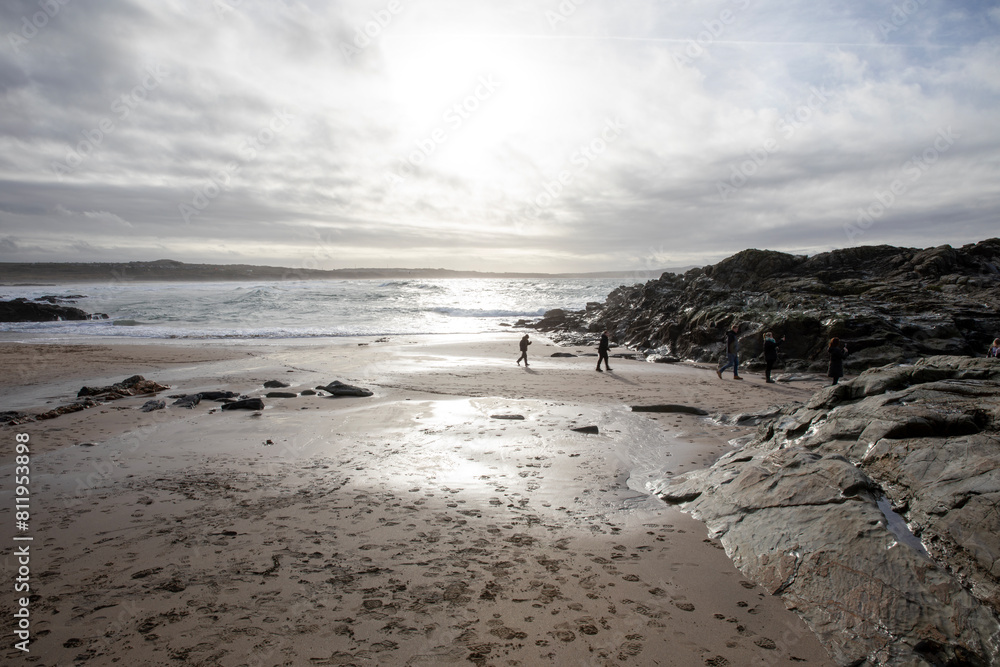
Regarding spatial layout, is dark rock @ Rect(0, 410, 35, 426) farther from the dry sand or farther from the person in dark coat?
the person in dark coat

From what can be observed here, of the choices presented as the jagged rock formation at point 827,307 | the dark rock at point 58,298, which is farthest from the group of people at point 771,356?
the dark rock at point 58,298

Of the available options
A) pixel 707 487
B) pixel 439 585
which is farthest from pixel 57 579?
pixel 707 487

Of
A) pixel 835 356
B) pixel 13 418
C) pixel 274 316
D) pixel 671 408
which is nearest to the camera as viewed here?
pixel 13 418

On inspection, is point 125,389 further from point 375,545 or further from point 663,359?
point 663,359

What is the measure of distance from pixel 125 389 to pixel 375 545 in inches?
399

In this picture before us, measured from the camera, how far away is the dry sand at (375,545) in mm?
3152

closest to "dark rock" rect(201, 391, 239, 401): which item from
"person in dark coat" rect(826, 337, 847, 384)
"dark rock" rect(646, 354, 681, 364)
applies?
"person in dark coat" rect(826, 337, 847, 384)

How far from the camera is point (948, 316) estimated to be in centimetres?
1627

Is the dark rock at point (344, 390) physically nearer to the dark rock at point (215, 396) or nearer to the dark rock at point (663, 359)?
the dark rock at point (215, 396)

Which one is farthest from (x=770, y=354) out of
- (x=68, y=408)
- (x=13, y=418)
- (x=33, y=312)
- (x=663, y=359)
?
(x=33, y=312)

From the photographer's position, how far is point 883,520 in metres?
3.82

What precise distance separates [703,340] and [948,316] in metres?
7.55

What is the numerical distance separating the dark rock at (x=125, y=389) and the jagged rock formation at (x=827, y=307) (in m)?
17.4

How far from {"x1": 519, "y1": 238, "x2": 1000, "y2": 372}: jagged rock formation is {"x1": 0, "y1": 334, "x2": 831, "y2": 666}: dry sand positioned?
981cm
